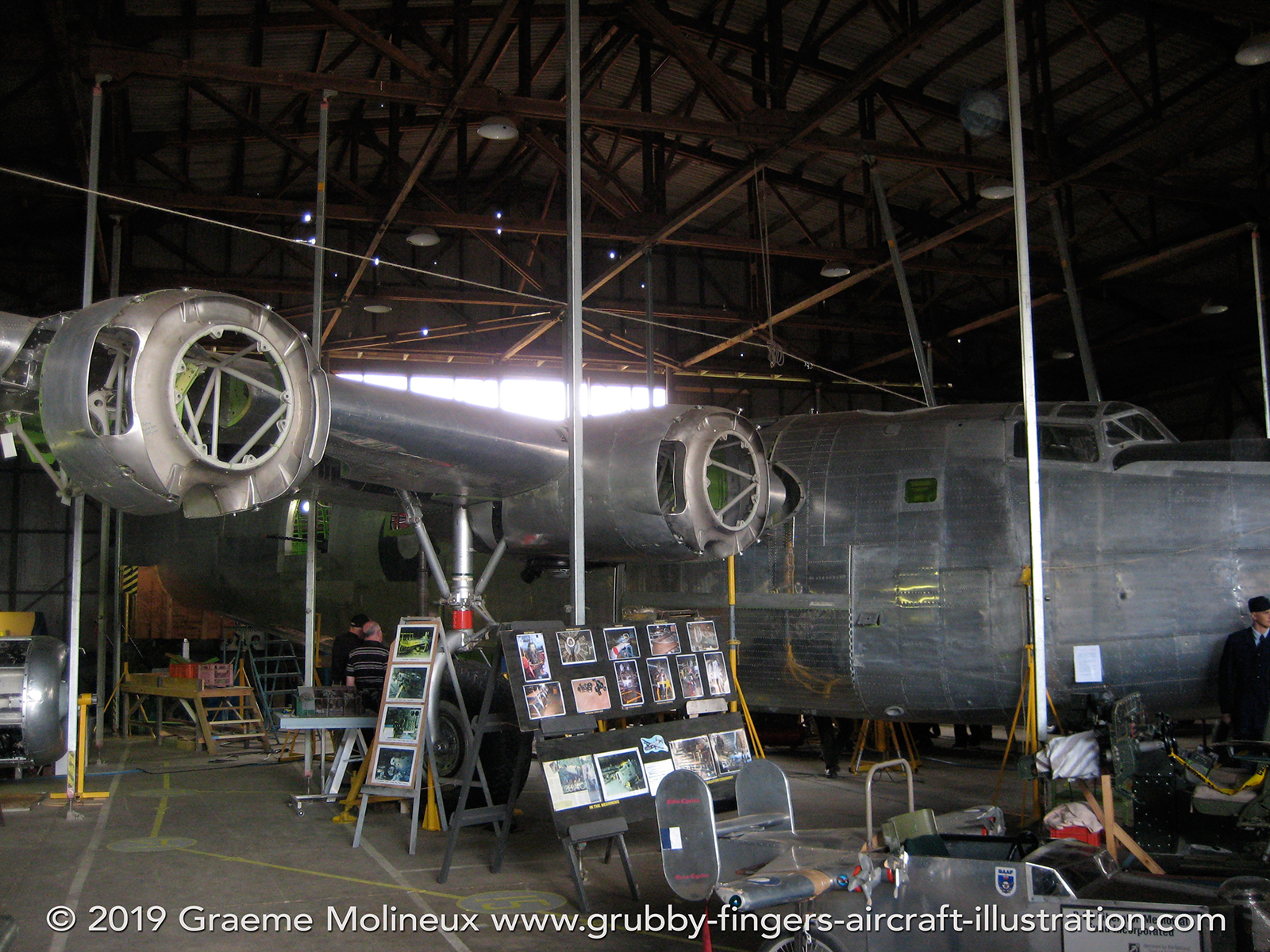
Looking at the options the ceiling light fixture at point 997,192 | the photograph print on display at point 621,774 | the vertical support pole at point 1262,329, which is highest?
the ceiling light fixture at point 997,192

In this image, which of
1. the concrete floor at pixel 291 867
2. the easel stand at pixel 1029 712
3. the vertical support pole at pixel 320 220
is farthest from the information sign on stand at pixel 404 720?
the easel stand at pixel 1029 712

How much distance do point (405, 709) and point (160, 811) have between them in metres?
4.06

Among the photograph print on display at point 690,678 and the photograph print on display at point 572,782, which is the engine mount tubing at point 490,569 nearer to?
the photograph print on display at point 690,678

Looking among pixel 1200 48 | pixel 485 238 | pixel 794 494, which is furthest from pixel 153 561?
pixel 1200 48

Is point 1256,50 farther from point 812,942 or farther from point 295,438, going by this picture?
point 295,438

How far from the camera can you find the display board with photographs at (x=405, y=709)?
8742 millimetres

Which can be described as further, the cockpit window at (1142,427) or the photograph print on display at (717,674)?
the cockpit window at (1142,427)

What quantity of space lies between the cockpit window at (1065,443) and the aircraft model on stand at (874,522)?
3 cm

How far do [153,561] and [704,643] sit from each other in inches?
611

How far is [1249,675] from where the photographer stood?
27.0 feet

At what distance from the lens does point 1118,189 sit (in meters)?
17.0

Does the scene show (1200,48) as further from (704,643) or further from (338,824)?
(338,824)

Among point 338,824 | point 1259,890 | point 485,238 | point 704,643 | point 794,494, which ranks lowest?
point 338,824

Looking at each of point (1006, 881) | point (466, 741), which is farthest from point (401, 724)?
point (1006, 881)
